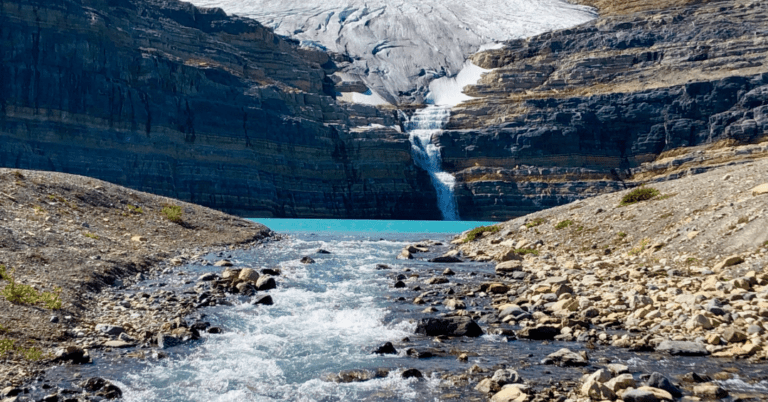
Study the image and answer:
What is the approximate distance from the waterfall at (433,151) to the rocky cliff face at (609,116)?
1489 mm

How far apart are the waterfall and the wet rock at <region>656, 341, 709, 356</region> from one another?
3158 inches

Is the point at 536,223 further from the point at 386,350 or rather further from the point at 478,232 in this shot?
the point at 386,350

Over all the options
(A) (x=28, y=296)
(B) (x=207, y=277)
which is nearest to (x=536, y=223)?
(B) (x=207, y=277)

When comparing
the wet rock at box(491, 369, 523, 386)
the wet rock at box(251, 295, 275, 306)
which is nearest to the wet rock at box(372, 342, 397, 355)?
the wet rock at box(491, 369, 523, 386)

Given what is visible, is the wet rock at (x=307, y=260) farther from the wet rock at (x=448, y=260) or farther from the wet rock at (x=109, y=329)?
the wet rock at (x=109, y=329)

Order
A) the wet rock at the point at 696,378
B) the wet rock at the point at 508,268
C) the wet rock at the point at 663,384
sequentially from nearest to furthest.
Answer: the wet rock at the point at 663,384 → the wet rock at the point at 696,378 → the wet rock at the point at 508,268

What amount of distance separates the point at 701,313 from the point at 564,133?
84.8m

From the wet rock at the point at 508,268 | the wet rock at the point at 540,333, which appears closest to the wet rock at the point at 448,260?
the wet rock at the point at 508,268

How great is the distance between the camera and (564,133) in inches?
3701

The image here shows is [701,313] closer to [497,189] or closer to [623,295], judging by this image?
[623,295]

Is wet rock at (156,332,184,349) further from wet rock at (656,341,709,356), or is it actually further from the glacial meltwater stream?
wet rock at (656,341,709,356)

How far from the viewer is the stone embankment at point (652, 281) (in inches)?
462

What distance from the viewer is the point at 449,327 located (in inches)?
580

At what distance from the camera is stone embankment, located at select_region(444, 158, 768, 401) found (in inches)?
462
